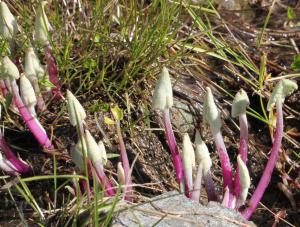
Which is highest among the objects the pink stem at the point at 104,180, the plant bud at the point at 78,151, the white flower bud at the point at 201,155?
the plant bud at the point at 78,151

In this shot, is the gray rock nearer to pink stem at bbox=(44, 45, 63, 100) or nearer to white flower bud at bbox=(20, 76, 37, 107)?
white flower bud at bbox=(20, 76, 37, 107)

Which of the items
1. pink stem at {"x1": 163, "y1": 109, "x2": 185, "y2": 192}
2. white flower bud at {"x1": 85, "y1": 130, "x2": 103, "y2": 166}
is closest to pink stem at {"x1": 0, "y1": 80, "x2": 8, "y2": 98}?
white flower bud at {"x1": 85, "y1": 130, "x2": 103, "y2": 166}

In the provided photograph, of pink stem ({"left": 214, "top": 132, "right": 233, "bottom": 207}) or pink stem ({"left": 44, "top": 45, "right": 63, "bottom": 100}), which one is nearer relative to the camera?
pink stem ({"left": 214, "top": 132, "right": 233, "bottom": 207})

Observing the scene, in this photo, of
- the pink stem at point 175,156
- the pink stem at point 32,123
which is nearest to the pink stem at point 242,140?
the pink stem at point 175,156

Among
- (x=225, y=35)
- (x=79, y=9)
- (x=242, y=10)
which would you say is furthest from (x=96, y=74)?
(x=242, y=10)

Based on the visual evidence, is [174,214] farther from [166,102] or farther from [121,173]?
[166,102]

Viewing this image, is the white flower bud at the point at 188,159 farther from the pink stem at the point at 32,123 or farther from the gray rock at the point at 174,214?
the pink stem at the point at 32,123

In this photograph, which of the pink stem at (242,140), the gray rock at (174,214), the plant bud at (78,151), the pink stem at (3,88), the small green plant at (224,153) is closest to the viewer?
the gray rock at (174,214)

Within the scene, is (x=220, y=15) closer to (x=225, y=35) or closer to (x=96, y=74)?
(x=225, y=35)
